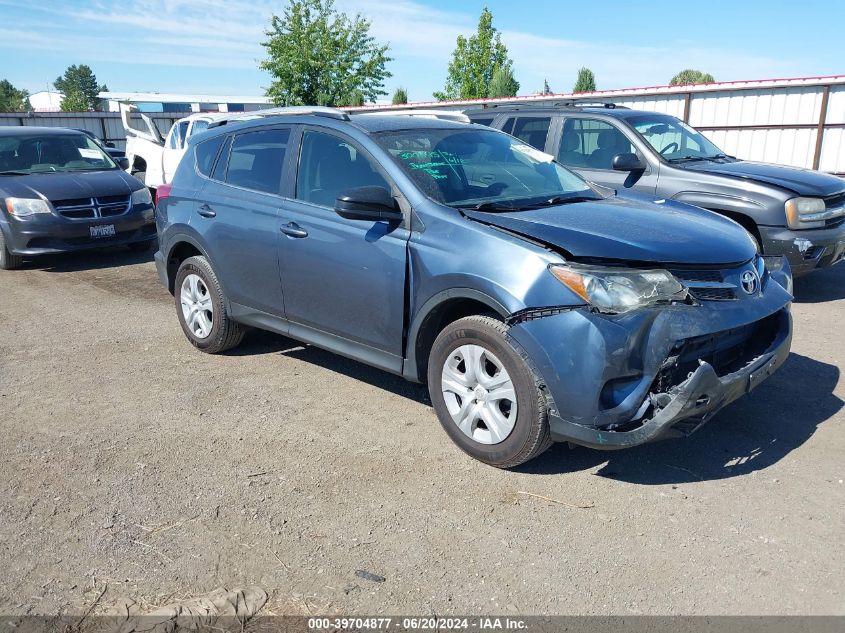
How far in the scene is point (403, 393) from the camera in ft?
16.4

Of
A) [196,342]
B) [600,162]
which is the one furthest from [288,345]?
[600,162]

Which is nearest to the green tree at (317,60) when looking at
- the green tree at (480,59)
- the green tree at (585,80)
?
the green tree at (480,59)

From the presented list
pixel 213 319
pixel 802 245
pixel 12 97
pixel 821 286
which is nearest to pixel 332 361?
pixel 213 319

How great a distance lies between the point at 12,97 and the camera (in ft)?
333

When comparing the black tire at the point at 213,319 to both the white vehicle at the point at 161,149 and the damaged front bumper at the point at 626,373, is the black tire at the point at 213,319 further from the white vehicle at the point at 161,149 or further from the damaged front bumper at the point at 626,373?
the white vehicle at the point at 161,149

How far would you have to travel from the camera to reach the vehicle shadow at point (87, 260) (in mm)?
9609

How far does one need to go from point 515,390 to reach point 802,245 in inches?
183

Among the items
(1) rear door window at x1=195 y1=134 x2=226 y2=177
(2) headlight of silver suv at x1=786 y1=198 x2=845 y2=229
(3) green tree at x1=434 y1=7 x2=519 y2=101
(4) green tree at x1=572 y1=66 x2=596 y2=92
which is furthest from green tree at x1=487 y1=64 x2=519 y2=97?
(1) rear door window at x1=195 y1=134 x2=226 y2=177

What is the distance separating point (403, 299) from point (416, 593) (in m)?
1.74

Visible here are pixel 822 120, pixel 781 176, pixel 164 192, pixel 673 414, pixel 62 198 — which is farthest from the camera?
pixel 822 120

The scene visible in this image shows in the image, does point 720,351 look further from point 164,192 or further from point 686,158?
point 686,158

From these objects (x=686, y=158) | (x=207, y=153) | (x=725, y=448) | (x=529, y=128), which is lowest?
(x=725, y=448)

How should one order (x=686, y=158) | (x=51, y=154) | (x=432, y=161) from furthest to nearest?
(x=51, y=154) < (x=686, y=158) < (x=432, y=161)

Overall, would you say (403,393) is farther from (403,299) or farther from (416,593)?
(416,593)
